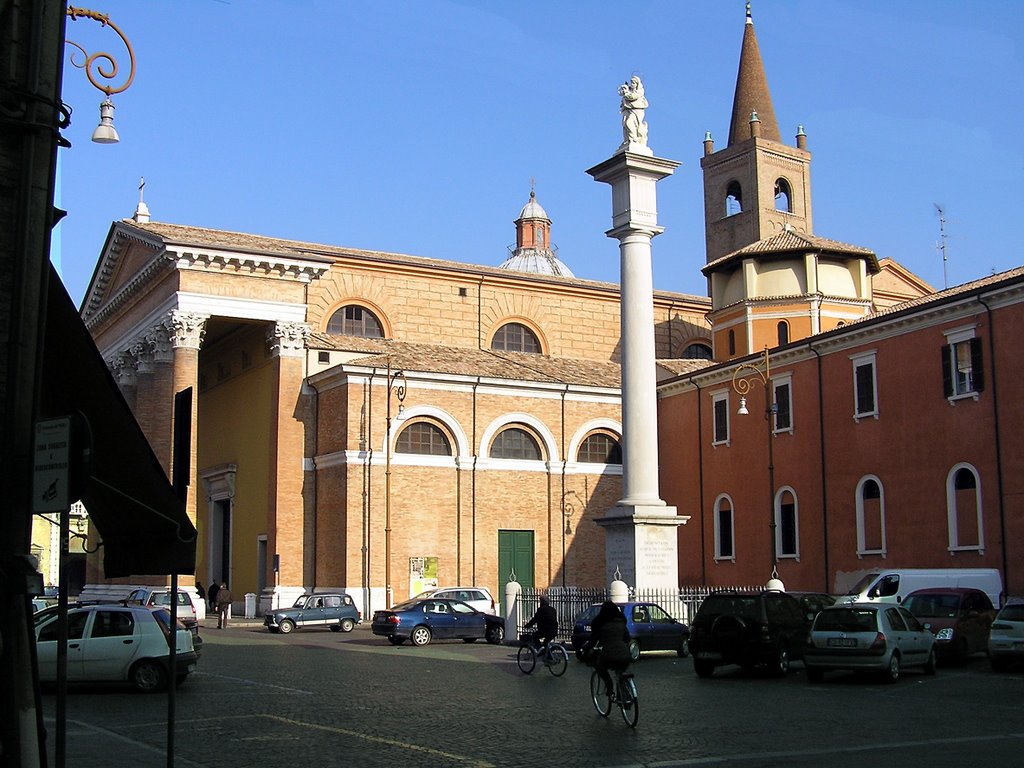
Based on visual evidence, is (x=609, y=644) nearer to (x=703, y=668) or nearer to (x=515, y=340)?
(x=703, y=668)

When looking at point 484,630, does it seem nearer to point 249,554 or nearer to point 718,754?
point 249,554

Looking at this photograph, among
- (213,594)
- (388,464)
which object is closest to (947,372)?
(388,464)

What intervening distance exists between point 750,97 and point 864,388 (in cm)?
3424

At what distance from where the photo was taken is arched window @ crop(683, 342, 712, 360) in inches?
1993

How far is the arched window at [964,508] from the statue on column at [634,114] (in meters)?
11.8

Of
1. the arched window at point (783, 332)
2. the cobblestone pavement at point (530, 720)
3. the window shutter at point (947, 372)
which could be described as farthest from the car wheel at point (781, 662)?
the arched window at point (783, 332)

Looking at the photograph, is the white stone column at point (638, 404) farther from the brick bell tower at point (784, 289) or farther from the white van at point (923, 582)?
the brick bell tower at point (784, 289)

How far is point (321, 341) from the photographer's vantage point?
4031cm

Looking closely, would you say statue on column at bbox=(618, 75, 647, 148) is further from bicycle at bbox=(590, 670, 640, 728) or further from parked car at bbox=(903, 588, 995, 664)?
bicycle at bbox=(590, 670, 640, 728)

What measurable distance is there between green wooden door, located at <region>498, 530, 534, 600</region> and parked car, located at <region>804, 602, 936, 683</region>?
20.8 m

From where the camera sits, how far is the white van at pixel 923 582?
27.1 metres

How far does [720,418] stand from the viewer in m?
39.8

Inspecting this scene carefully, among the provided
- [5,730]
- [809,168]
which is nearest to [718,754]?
[5,730]

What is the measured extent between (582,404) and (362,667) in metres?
22.1
